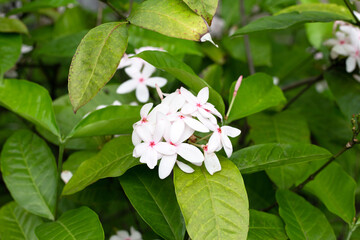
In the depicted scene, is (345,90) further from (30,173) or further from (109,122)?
(30,173)

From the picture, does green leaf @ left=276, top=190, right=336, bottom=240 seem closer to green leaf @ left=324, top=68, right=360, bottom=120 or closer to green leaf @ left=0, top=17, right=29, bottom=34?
green leaf @ left=324, top=68, right=360, bottom=120

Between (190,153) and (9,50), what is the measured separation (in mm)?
609

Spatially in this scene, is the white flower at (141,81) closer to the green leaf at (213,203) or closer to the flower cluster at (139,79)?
the flower cluster at (139,79)

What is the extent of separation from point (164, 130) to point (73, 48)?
575 millimetres

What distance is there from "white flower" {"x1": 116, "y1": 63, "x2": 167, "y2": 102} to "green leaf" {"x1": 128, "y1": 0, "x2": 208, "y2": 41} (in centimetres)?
25

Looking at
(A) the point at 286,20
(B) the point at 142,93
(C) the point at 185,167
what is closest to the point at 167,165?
(C) the point at 185,167

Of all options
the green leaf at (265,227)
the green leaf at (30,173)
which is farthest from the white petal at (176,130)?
the green leaf at (30,173)

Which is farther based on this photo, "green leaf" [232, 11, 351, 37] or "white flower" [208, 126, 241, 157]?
"green leaf" [232, 11, 351, 37]

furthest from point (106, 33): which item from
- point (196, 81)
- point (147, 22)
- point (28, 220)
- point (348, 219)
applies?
point (348, 219)

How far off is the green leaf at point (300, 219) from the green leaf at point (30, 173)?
47 centimetres

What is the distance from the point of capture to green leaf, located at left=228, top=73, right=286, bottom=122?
830 mm

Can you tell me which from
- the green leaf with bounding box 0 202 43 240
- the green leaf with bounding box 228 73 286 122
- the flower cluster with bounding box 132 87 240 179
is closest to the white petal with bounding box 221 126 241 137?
the flower cluster with bounding box 132 87 240 179

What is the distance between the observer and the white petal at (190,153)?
2.12 ft

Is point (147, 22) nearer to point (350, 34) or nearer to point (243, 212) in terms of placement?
point (243, 212)
